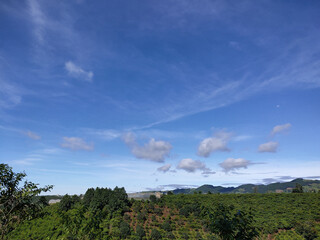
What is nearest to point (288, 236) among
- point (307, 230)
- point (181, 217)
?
point (307, 230)

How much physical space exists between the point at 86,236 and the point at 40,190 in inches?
179

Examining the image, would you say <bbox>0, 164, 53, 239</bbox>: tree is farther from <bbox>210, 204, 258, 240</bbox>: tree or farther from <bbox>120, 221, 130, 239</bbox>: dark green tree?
<bbox>120, 221, 130, 239</bbox>: dark green tree

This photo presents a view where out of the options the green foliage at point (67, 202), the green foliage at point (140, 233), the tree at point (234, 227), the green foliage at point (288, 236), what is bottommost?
the green foliage at point (288, 236)

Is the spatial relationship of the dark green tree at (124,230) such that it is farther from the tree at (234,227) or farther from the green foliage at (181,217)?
the tree at (234,227)

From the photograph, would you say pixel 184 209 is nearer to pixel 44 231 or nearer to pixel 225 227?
pixel 44 231

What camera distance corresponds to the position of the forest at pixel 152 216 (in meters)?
12.2

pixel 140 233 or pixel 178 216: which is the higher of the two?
pixel 178 216

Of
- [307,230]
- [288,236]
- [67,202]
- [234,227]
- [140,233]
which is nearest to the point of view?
[234,227]

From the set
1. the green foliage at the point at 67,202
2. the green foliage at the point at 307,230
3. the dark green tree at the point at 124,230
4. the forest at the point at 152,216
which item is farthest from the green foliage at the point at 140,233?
the green foliage at the point at 307,230

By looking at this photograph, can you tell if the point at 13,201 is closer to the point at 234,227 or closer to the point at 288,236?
the point at 234,227

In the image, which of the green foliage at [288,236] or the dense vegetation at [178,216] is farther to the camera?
the dense vegetation at [178,216]

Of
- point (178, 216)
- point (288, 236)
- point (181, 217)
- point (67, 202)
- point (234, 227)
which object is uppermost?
point (234, 227)

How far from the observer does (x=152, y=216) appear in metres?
81.4

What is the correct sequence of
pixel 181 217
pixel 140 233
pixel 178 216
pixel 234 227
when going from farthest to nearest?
A: pixel 178 216 → pixel 181 217 → pixel 140 233 → pixel 234 227
